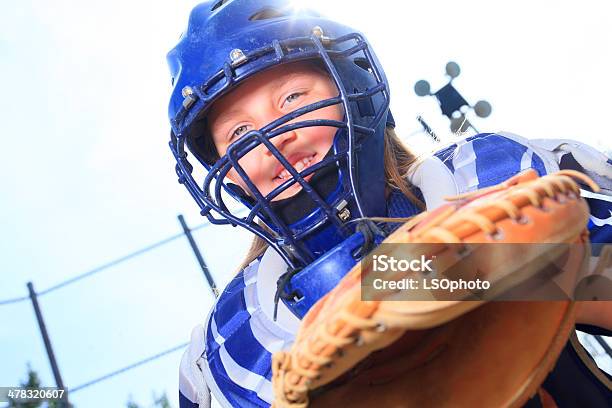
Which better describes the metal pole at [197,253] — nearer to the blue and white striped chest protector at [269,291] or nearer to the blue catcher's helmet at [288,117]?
the blue and white striped chest protector at [269,291]

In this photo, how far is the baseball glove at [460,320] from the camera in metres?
0.86

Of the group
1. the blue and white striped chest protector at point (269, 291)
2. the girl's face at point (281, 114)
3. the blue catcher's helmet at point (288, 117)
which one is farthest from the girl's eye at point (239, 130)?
the blue and white striped chest protector at point (269, 291)

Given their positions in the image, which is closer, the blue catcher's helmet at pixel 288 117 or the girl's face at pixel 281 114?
the blue catcher's helmet at pixel 288 117

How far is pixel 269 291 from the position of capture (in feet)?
6.03

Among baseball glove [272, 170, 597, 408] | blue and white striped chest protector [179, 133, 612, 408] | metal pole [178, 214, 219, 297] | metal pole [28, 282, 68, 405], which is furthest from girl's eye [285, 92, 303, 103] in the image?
metal pole [28, 282, 68, 405]

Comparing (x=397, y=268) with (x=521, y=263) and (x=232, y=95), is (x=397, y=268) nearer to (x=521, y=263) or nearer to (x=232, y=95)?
(x=521, y=263)

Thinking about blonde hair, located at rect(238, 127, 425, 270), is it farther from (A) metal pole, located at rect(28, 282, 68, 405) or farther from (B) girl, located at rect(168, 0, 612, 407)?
(A) metal pole, located at rect(28, 282, 68, 405)

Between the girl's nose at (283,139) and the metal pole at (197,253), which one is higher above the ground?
the metal pole at (197,253)

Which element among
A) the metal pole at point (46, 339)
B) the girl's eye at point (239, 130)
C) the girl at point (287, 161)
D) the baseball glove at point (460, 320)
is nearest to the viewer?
the baseball glove at point (460, 320)

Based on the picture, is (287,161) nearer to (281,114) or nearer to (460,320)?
(281,114)

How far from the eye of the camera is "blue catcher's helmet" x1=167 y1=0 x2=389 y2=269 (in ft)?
5.27

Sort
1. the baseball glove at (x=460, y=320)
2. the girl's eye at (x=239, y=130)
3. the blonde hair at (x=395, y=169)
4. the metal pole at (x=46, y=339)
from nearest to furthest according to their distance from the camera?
the baseball glove at (x=460, y=320) < the blonde hair at (x=395, y=169) < the girl's eye at (x=239, y=130) < the metal pole at (x=46, y=339)

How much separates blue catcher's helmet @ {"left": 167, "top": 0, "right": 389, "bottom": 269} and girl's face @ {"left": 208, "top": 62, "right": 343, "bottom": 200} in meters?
0.06

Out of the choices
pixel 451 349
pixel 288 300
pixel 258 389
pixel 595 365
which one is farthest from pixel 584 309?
pixel 258 389
